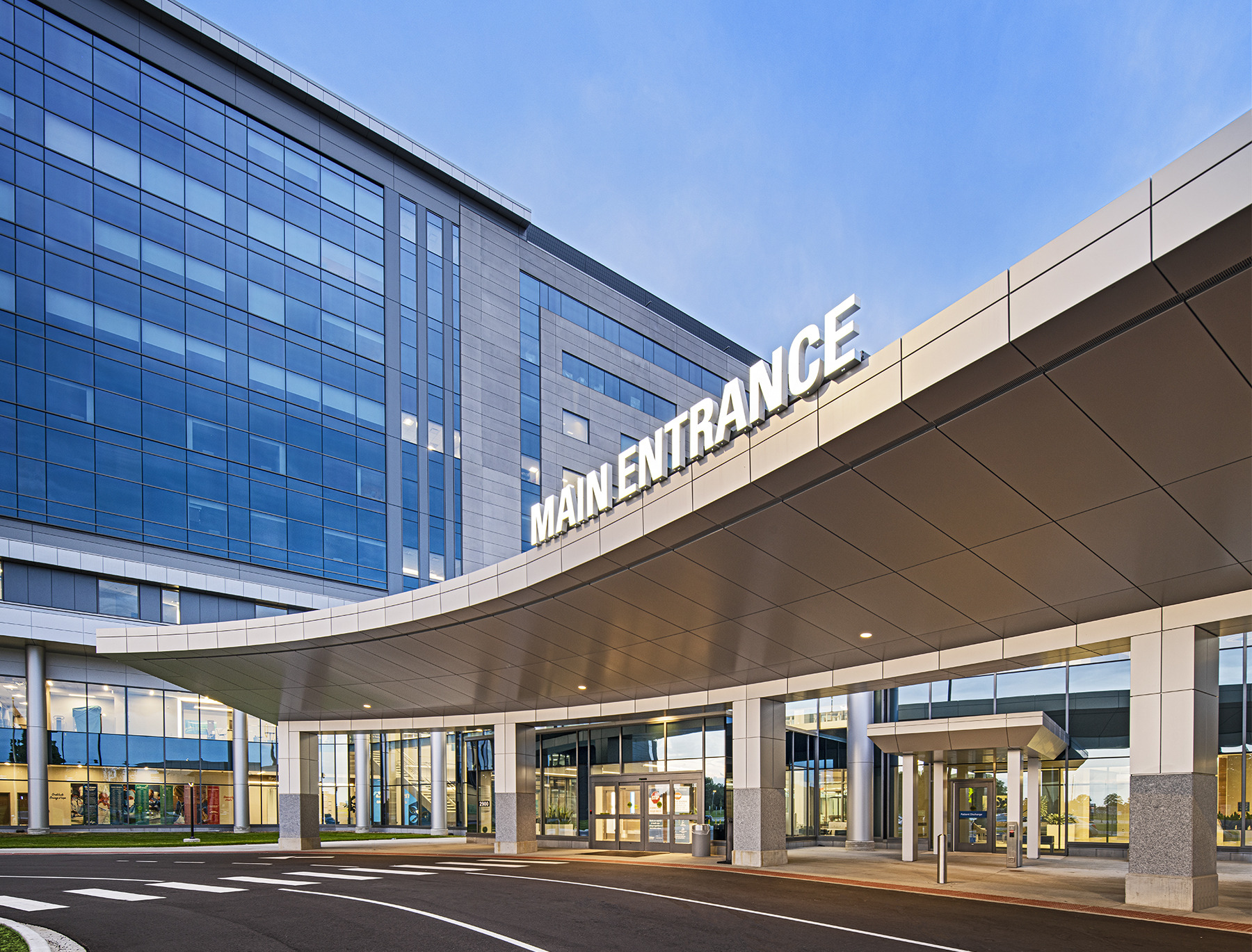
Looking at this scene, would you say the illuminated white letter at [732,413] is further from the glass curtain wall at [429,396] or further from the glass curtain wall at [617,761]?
the glass curtain wall at [429,396]

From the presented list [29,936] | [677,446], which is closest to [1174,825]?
[677,446]

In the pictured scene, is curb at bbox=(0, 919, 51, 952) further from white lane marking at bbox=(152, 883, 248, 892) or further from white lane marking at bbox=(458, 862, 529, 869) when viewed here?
white lane marking at bbox=(458, 862, 529, 869)

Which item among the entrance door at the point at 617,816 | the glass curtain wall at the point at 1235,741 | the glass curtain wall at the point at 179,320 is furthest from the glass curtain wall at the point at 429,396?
the glass curtain wall at the point at 1235,741

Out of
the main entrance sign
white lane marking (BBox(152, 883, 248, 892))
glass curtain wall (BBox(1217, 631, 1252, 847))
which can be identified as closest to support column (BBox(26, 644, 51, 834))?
white lane marking (BBox(152, 883, 248, 892))

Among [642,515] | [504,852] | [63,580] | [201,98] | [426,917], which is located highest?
[201,98]

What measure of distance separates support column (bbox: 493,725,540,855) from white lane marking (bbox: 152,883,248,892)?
11.5 metres

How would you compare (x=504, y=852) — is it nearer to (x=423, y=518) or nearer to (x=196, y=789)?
(x=196, y=789)

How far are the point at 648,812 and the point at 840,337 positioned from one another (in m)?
22.3

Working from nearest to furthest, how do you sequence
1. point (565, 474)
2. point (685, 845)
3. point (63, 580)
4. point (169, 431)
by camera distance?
point (685, 845)
point (63, 580)
point (169, 431)
point (565, 474)

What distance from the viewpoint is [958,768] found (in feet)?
105

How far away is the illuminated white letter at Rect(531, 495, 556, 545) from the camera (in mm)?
17039

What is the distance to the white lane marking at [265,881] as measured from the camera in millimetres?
18469

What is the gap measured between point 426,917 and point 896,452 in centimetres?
958

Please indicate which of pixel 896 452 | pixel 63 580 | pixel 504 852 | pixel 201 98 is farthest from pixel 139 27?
pixel 896 452
